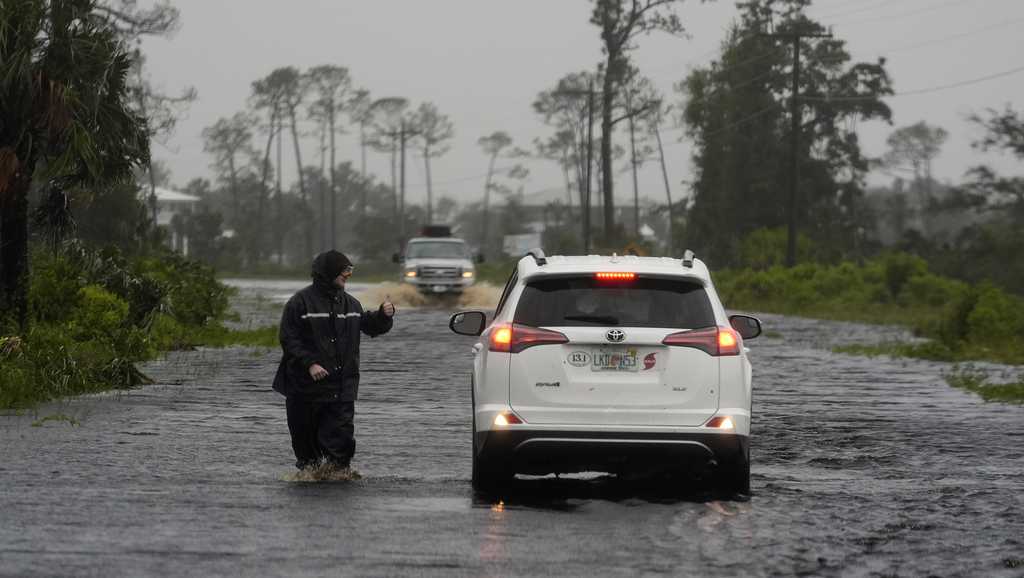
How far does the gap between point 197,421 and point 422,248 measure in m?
32.5

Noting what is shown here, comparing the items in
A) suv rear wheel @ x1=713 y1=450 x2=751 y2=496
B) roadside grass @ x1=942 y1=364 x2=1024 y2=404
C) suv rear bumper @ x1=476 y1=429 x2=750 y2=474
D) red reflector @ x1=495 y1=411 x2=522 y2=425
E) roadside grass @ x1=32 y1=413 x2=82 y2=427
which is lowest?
roadside grass @ x1=942 y1=364 x2=1024 y2=404

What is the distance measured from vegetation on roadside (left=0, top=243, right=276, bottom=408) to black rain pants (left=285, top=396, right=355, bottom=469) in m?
6.72

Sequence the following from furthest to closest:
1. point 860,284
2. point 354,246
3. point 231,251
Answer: point 354,246
point 231,251
point 860,284

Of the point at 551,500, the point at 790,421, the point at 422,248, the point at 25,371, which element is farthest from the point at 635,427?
the point at 422,248

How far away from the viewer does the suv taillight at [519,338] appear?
10.4 meters

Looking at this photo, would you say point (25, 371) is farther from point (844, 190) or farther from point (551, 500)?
point (844, 190)

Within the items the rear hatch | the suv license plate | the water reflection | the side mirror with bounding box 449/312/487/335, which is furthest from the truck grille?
the suv license plate

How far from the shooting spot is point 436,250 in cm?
4834

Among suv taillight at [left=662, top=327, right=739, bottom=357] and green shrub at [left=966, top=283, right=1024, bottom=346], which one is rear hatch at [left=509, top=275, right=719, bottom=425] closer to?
suv taillight at [left=662, top=327, right=739, bottom=357]

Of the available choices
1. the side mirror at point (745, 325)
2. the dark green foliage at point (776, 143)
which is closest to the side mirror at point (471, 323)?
the side mirror at point (745, 325)

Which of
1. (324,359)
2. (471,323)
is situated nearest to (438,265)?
(471,323)

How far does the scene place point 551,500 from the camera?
10883mm

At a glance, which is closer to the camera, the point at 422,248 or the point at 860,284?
the point at 422,248

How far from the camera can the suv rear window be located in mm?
10531
